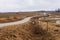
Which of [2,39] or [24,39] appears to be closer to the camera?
[2,39]

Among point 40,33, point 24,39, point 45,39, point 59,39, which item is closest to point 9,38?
point 24,39

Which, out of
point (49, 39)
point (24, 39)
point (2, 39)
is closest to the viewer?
point (2, 39)

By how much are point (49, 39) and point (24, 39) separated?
5.35 metres

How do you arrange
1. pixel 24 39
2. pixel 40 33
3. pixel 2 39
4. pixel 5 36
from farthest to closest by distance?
1. pixel 40 33
2. pixel 24 39
3. pixel 5 36
4. pixel 2 39

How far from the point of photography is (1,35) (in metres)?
18.8

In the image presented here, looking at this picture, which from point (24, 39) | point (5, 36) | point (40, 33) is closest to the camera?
point (5, 36)

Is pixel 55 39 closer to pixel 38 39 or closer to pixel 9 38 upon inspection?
pixel 38 39

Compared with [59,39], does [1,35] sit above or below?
above

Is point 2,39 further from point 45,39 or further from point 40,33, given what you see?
point 40,33

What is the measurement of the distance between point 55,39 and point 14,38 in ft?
29.8

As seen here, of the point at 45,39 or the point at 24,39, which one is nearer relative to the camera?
the point at 24,39

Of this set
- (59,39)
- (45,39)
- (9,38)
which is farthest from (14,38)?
(59,39)

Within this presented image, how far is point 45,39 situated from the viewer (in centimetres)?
2647

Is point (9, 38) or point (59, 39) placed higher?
point (9, 38)
